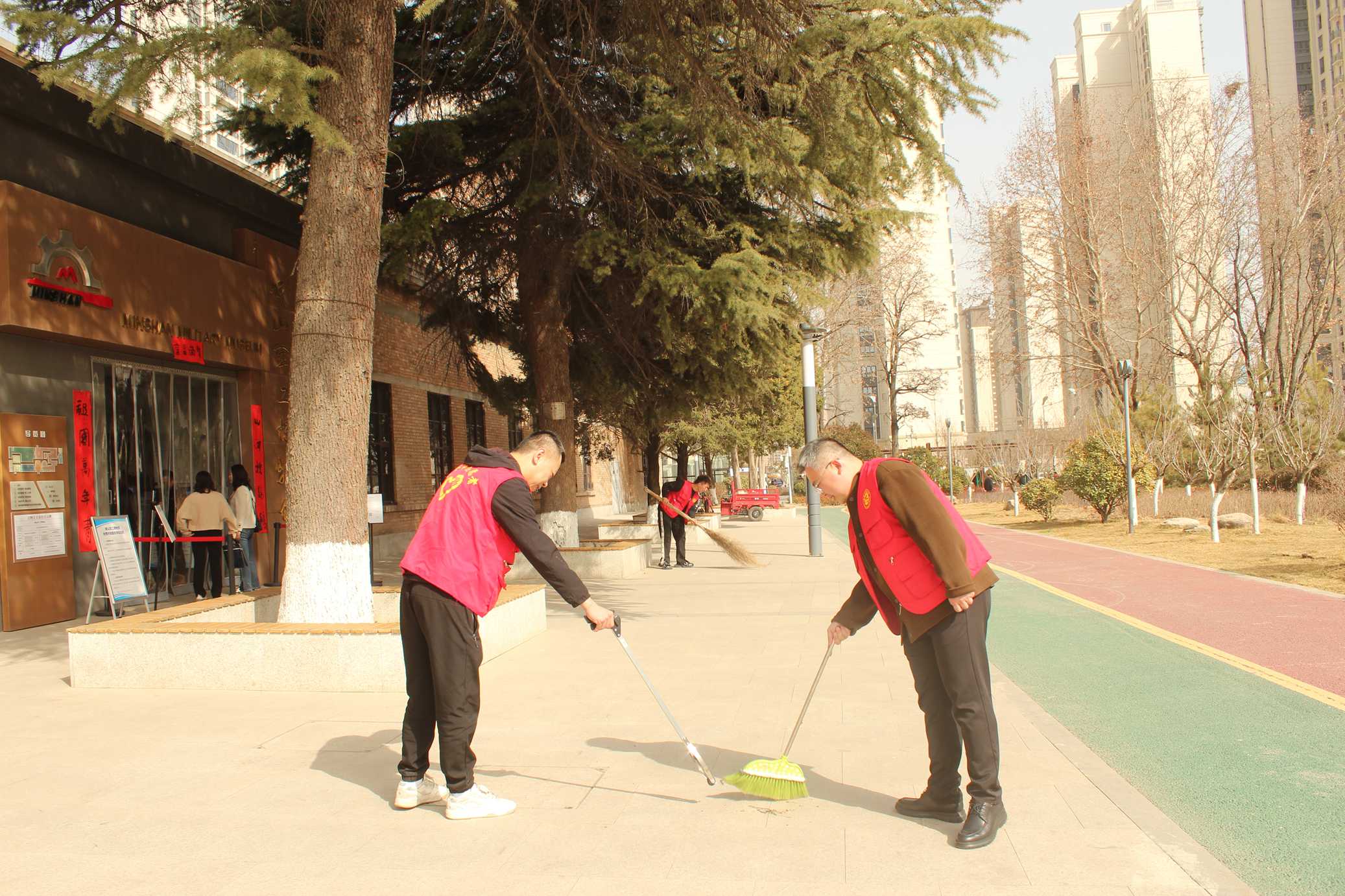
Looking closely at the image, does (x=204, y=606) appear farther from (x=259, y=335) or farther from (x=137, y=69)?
(x=259, y=335)

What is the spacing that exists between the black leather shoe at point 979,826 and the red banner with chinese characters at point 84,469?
1038cm

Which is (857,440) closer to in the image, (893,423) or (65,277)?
(893,423)

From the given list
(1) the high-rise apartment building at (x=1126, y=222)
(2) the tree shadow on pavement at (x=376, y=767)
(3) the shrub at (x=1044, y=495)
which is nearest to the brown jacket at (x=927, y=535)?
(2) the tree shadow on pavement at (x=376, y=767)

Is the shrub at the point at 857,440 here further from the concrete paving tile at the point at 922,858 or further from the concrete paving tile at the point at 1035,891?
the concrete paving tile at the point at 1035,891

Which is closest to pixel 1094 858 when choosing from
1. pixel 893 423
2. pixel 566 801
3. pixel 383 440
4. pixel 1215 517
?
pixel 566 801

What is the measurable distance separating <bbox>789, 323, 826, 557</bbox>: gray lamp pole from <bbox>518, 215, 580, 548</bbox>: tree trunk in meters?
4.23

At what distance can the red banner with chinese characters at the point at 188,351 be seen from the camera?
41.7 feet

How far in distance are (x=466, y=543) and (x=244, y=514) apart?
379 inches

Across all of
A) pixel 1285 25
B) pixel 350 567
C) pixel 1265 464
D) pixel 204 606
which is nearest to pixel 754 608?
pixel 350 567

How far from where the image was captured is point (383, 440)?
20.0 meters

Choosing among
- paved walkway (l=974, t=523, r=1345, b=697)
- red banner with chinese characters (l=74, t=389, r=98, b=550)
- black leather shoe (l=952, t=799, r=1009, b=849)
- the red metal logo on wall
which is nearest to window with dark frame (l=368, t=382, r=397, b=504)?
red banner with chinese characters (l=74, t=389, r=98, b=550)

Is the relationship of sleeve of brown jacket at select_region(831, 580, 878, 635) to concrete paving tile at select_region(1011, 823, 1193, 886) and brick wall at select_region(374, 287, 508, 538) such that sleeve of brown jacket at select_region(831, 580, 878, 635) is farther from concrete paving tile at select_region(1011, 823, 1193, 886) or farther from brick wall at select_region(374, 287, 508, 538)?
brick wall at select_region(374, 287, 508, 538)

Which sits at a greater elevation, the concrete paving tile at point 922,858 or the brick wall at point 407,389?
the brick wall at point 407,389

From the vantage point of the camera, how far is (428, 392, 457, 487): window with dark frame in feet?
74.0
